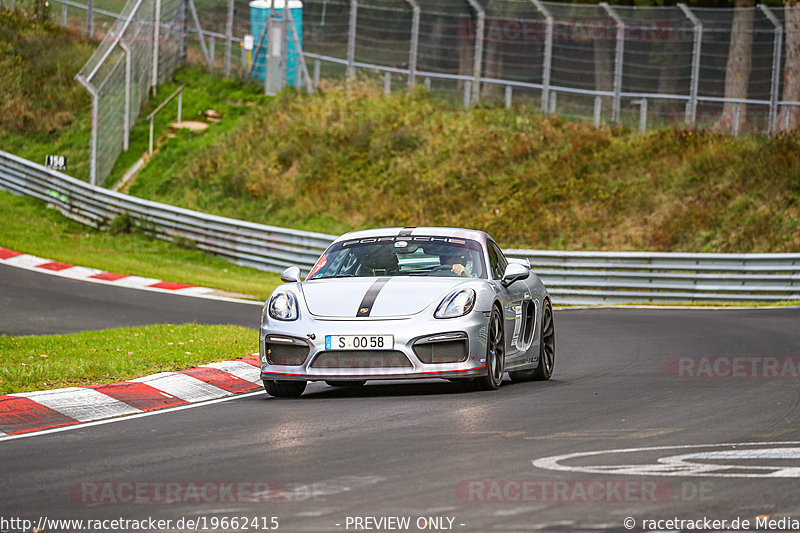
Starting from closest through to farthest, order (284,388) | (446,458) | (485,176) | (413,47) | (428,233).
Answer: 1. (446,458)
2. (284,388)
3. (428,233)
4. (485,176)
5. (413,47)

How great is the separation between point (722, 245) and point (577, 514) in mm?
21996

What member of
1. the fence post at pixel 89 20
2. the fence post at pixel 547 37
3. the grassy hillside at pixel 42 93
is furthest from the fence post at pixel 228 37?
the fence post at pixel 547 37

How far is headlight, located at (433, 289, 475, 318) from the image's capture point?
376 inches

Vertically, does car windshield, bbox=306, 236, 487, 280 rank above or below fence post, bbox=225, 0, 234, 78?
below

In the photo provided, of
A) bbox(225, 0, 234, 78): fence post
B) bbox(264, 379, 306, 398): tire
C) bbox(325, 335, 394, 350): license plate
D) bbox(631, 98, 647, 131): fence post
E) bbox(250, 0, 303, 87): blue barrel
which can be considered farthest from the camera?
bbox(225, 0, 234, 78): fence post

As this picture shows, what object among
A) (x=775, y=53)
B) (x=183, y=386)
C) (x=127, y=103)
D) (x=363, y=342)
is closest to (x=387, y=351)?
(x=363, y=342)

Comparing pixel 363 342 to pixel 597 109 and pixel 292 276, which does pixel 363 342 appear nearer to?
pixel 292 276

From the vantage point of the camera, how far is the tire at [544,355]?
11.4 meters

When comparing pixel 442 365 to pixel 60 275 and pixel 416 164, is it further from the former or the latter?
pixel 416 164

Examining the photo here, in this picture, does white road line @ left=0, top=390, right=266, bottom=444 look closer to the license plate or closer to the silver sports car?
the silver sports car

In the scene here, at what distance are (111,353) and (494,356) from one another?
4226mm

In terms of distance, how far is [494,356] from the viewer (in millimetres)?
9898

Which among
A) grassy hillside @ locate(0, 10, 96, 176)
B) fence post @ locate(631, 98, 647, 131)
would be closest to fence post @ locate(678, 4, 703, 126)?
fence post @ locate(631, 98, 647, 131)

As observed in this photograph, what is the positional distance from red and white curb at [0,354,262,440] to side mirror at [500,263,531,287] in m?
2.39
